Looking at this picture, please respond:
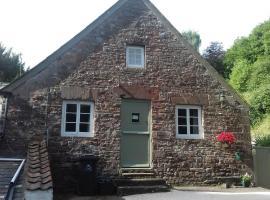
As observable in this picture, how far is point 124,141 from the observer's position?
446 inches

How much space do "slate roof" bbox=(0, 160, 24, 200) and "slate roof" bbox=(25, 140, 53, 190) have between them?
33 centimetres

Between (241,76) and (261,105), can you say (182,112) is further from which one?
(241,76)

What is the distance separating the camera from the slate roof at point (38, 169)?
617cm

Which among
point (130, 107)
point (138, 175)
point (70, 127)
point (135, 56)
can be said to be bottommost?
point (138, 175)

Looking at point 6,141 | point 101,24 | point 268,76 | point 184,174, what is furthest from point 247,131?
point 268,76

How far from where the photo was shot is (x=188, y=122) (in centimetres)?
1205

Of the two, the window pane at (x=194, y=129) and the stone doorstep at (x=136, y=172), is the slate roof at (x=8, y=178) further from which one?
the window pane at (x=194, y=129)

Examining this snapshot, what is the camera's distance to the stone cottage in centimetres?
1074

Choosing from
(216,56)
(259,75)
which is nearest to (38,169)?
(259,75)

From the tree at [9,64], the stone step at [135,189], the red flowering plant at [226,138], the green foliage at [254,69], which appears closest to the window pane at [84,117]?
the stone step at [135,189]

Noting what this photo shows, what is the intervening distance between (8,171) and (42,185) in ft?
8.87

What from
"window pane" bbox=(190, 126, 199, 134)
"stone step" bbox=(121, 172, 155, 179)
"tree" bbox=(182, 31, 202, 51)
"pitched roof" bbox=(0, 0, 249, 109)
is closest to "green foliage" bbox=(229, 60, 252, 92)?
"pitched roof" bbox=(0, 0, 249, 109)

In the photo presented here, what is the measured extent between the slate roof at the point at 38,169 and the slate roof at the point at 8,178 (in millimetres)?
330

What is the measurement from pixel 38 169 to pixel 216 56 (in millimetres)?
30469
